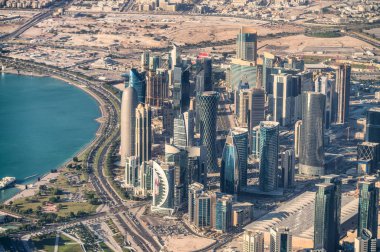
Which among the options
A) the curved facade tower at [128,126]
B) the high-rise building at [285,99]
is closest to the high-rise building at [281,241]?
the curved facade tower at [128,126]

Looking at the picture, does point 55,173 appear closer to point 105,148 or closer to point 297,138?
point 105,148

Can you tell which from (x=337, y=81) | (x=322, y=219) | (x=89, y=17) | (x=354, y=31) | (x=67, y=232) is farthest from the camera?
(x=89, y=17)

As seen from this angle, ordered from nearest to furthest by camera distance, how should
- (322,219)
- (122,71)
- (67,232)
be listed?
(322,219) < (67,232) < (122,71)

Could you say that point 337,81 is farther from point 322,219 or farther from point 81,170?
point 322,219

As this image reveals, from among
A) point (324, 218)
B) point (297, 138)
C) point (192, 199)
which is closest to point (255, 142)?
point (297, 138)

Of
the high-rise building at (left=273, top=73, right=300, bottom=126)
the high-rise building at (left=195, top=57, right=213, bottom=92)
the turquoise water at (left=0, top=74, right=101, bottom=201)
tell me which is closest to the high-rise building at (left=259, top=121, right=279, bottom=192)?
the high-rise building at (left=273, top=73, right=300, bottom=126)

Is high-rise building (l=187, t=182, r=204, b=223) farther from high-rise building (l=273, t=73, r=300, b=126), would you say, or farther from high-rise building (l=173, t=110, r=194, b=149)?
high-rise building (l=273, t=73, r=300, b=126)


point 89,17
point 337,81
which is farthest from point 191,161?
point 89,17
